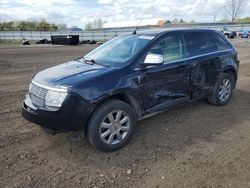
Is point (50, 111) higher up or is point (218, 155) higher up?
point (50, 111)

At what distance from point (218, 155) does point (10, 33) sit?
5168cm

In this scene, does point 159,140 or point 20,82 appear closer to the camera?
point 159,140

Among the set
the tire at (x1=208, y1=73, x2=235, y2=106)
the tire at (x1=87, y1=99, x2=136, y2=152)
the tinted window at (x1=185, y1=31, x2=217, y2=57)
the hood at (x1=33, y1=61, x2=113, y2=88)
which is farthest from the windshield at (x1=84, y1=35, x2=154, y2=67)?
the tire at (x1=208, y1=73, x2=235, y2=106)

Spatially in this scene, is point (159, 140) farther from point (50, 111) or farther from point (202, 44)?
point (202, 44)

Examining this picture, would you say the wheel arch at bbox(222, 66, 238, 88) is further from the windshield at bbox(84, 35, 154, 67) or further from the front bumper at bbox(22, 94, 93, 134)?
the front bumper at bbox(22, 94, 93, 134)

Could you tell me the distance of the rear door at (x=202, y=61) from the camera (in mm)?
5074

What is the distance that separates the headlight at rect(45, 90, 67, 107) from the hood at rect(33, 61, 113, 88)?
0.38 feet

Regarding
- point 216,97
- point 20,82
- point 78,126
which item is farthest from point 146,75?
point 20,82

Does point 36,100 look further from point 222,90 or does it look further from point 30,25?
point 30,25

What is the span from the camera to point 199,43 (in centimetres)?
534

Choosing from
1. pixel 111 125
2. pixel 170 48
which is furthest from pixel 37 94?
pixel 170 48

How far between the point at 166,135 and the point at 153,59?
1.33m

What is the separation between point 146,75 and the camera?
13.9ft

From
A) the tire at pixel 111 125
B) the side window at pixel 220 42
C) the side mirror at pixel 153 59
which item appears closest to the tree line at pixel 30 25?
the side window at pixel 220 42
